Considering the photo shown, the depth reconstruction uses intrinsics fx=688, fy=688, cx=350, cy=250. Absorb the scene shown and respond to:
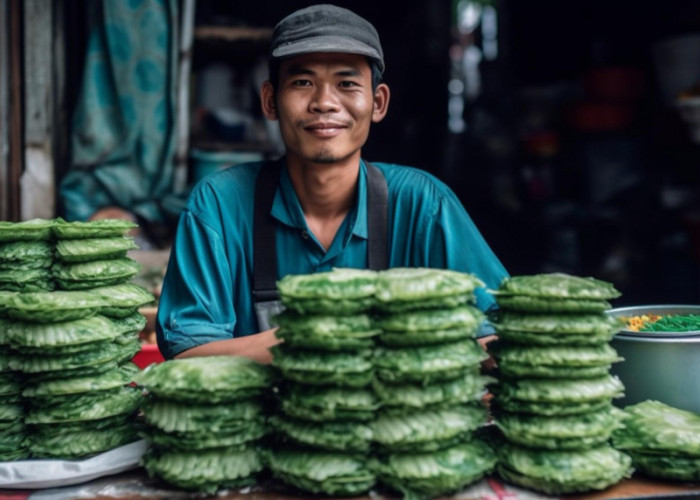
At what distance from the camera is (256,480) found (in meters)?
2.09

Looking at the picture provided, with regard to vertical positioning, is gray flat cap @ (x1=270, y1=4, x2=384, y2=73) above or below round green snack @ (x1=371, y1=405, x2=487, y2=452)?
above

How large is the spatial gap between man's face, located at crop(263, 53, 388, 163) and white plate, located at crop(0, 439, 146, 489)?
62.1 inches

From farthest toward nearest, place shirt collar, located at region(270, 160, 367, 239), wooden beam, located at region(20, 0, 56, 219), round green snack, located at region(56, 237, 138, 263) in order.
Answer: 1. wooden beam, located at region(20, 0, 56, 219)
2. shirt collar, located at region(270, 160, 367, 239)
3. round green snack, located at region(56, 237, 138, 263)

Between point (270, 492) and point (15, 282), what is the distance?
45.3 inches

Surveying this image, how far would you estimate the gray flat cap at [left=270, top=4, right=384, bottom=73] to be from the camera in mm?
2969

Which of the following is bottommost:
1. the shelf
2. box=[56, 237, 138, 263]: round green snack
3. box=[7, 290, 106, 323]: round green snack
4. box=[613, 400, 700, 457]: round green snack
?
box=[613, 400, 700, 457]: round green snack

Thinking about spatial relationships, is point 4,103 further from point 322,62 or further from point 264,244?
point 322,62

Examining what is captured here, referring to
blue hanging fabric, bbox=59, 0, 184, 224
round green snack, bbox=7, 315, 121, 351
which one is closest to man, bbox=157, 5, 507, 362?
round green snack, bbox=7, 315, 121, 351

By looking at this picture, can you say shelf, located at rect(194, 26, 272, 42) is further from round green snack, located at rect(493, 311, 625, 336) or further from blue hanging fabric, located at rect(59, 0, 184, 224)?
round green snack, located at rect(493, 311, 625, 336)

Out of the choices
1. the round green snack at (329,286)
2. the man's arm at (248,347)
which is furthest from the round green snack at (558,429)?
the man's arm at (248,347)

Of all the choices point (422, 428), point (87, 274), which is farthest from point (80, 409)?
point (422, 428)

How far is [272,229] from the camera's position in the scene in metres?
3.30

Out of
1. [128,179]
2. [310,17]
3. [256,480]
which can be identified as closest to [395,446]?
[256,480]

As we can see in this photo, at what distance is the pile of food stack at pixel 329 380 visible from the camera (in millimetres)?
1912
